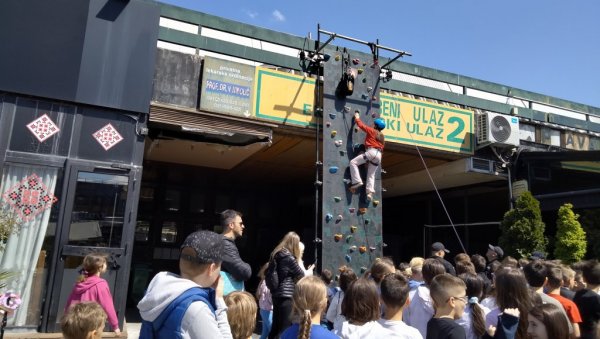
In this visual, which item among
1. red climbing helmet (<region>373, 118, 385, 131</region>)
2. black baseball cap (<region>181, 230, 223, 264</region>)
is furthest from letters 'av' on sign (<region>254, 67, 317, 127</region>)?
black baseball cap (<region>181, 230, 223, 264</region>)

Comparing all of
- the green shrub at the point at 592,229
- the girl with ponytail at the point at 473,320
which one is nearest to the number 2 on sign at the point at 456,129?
the green shrub at the point at 592,229

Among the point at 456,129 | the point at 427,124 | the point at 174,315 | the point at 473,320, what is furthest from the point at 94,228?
the point at 456,129

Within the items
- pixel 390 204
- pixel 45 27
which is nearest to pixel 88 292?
pixel 45 27

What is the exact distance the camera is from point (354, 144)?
8438 mm

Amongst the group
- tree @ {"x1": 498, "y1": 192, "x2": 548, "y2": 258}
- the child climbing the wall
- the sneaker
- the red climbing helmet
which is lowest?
tree @ {"x1": 498, "y1": 192, "x2": 548, "y2": 258}

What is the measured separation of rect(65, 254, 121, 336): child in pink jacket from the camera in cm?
423

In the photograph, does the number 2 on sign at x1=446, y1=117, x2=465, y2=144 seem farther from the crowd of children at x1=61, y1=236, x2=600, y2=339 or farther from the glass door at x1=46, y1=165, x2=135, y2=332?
the glass door at x1=46, y1=165, x2=135, y2=332

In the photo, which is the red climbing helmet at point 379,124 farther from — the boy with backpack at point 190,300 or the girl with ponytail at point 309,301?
the boy with backpack at point 190,300

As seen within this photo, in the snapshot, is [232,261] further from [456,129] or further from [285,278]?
[456,129]

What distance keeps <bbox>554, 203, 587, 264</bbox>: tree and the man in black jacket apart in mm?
7480

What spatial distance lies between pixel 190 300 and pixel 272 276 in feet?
9.80

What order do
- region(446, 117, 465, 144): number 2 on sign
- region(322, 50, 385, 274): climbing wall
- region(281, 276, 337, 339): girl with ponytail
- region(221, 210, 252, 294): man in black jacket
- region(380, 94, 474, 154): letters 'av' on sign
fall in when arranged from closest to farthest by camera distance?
region(281, 276, 337, 339): girl with ponytail → region(221, 210, 252, 294): man in black jacket → region(322, 50, 385, 274): climbing wall → region(380, 94, 474, 154): letters 'av' on sign → region(446, 117, 465, 144): number 2 on sign

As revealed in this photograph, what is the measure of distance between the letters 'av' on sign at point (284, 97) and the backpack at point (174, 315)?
615 centimetres

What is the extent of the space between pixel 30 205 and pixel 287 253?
13.0 ft
